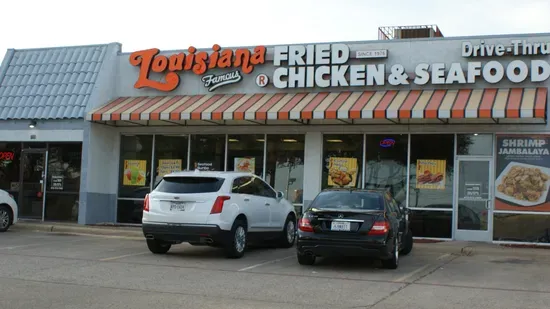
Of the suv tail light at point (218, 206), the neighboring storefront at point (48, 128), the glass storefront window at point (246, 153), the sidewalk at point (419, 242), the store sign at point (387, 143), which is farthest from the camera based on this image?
the neighboring storefront at point (48, 128)

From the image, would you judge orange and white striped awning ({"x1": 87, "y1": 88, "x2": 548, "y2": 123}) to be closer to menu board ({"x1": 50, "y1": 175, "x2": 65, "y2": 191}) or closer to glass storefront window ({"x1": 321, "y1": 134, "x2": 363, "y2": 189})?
glass storefront window ({"x1": 321, "y1": 134, "x2": 363, "y2": 189})

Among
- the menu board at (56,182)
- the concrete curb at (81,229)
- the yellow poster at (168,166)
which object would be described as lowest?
the concrete curb at (81,229)

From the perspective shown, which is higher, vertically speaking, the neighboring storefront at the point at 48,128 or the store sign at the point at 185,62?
the store sign at the point at 185,62

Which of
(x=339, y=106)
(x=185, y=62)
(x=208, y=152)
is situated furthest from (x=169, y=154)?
(x=339, y=106)

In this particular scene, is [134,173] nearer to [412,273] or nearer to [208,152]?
[208,152]

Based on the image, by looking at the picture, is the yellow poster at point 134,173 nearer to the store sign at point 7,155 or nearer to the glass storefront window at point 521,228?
the store sign at point 7,155

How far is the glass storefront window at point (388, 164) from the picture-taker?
1738 cm

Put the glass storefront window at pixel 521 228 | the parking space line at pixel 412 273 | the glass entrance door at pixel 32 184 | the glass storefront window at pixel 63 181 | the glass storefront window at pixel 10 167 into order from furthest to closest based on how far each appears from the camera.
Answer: the glass storefront window at pixel 10 167 < the glass entrance door at pixel 32 184 < the glass storefront window at pixel 63 181 < the glass storefront window at pixel 521 228 < the parking space line at pixel 412 273

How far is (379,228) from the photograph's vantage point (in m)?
11.0

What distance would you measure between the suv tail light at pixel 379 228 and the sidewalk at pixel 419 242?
14.4ft

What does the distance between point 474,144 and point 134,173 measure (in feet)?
34.4

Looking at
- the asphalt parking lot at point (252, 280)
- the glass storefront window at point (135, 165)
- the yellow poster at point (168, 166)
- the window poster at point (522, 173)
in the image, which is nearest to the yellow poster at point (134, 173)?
the glass storefront window at point (135, 165)

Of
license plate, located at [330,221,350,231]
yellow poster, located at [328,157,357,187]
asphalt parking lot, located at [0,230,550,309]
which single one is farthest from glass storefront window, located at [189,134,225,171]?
license plate, located at [330,221,350,231]

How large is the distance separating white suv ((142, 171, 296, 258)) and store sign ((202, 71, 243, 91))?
19.6ft
